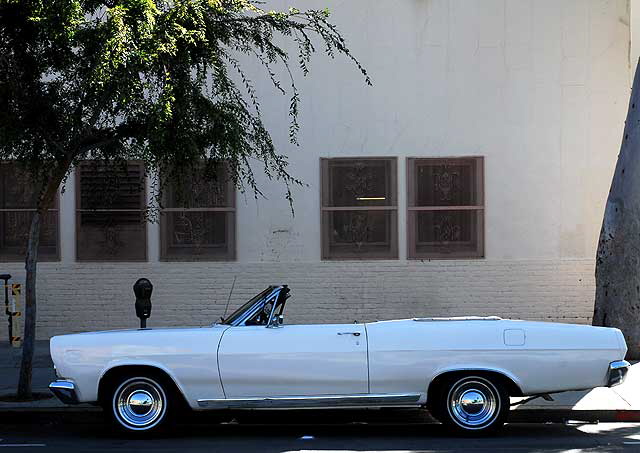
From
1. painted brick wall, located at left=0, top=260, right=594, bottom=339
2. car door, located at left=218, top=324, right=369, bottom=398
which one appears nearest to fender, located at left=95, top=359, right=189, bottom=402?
car door, located at left=218, top=324, right=369, bottom=398

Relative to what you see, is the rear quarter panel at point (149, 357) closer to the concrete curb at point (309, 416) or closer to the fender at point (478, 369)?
the concrete curb at point (309, 416)

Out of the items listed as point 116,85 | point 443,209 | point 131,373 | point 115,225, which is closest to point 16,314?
point 115,225

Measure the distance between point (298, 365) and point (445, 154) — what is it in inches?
293

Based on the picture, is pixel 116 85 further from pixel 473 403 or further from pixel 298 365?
pixel 473 403

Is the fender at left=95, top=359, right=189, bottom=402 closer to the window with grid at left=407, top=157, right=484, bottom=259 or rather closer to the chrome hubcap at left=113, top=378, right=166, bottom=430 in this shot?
the chrome hubcap at left=113, top=378, right=166, bottom=430

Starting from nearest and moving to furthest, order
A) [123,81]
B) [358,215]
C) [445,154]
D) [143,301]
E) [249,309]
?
[249,309]
[123,81]
[143,301]
[445,154]
[358,215]

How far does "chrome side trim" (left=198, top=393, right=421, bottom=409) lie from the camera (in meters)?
8.73

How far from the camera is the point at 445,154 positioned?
1546cm

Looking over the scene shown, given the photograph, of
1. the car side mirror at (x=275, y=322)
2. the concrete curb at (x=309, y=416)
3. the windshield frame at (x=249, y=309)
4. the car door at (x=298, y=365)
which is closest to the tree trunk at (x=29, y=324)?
the concrete curb at (x=309, y=416)

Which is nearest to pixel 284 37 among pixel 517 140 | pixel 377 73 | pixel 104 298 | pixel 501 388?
pixel 377 73

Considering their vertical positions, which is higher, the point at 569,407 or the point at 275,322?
the point at 275,322

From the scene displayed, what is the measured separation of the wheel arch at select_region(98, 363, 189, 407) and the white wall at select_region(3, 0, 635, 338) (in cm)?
649

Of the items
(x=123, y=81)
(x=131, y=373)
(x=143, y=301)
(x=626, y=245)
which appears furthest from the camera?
(x=626, y=245)

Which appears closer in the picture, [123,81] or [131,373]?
[131,373]
